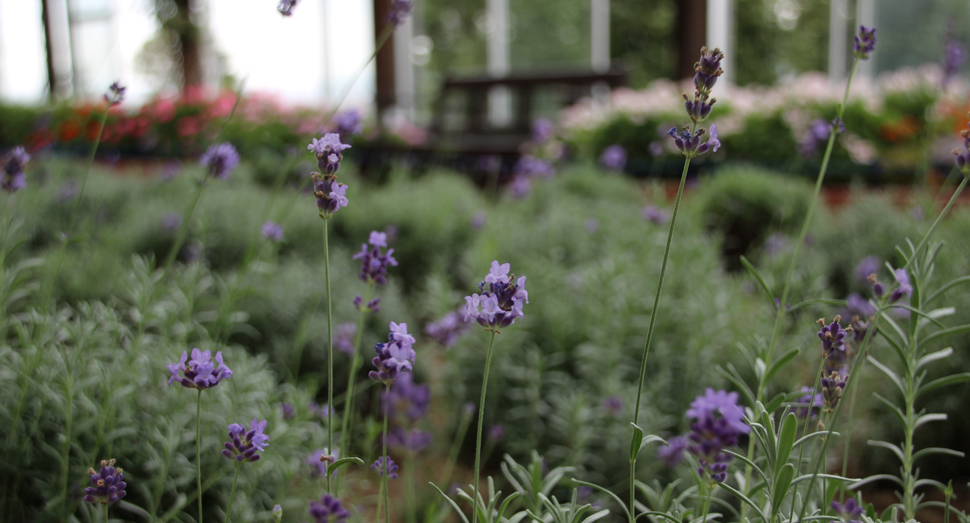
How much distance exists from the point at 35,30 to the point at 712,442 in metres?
16.3

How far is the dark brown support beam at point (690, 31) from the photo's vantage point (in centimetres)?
782

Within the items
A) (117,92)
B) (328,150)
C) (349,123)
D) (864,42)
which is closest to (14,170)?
(117,92)

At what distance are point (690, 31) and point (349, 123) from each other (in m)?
7.56

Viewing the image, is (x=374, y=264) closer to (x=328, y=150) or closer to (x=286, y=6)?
(x=328, y=150)

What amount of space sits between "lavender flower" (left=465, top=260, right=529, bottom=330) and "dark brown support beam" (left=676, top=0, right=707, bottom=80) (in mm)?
7828

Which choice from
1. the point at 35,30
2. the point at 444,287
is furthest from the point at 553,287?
the point at 35,30

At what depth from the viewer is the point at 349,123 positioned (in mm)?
1354

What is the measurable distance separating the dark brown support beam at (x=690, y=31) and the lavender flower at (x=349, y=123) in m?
7.21

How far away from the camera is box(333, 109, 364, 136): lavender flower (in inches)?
52.9

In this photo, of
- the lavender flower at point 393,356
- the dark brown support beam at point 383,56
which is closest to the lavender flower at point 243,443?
the lavender flower at point 393,356

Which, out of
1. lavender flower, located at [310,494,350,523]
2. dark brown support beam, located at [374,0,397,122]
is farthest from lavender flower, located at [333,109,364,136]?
dark brown support beam, located at [374,0,397,122]

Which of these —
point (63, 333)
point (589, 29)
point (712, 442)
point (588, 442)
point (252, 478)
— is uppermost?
point (589, 29)

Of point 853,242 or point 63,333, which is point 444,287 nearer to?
point 63,333

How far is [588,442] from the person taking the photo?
1.71 metres
